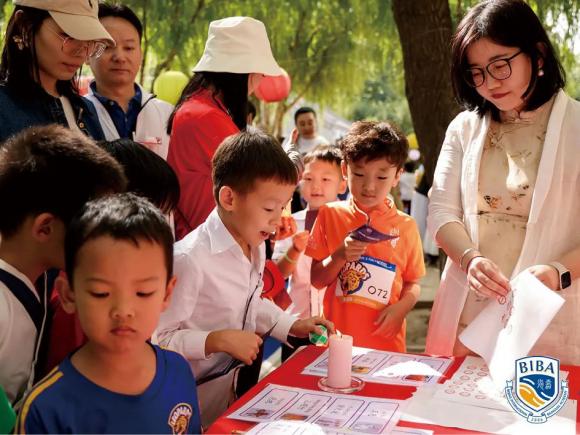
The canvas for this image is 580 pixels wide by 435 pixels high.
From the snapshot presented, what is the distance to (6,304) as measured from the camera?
3.93 ft

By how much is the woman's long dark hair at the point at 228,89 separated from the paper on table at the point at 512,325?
114 cm

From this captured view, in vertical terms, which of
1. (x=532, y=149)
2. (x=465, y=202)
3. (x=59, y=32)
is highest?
(x=59, y=32)

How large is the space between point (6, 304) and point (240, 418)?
48 centimetres

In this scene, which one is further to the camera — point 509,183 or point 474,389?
point 509,183

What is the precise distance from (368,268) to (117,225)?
107 centimetres

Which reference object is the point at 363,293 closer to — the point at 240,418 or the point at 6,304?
the point at 240,418

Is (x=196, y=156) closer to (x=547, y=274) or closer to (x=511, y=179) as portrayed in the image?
(x=511, y=179)

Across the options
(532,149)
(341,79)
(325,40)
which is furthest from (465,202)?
(341,79)

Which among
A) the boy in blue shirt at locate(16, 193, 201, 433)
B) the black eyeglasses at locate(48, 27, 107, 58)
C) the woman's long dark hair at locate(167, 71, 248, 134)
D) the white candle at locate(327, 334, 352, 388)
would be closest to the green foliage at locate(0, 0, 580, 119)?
the woman's long dark hair at locate(167, 71, 248, 134)

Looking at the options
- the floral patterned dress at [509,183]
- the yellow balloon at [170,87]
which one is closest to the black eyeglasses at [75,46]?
the floral patterned dress at [509,183]

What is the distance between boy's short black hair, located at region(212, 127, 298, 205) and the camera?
168 cm

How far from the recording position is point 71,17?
73.2 inches

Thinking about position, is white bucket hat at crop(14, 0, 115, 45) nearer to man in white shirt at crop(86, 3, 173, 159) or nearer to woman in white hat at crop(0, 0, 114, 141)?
woman in white hat at crop(0, 0, 114, 141)

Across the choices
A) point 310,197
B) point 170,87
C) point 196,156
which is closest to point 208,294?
point 196,156
